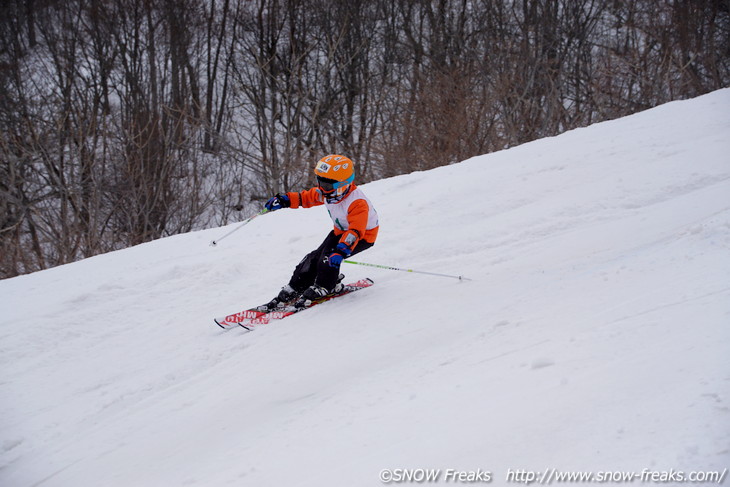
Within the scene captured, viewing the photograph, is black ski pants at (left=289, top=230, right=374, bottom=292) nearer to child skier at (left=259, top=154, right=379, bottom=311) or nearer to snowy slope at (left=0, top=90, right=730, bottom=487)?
child skier at (left=259, top=154, right=379, bottom=311)

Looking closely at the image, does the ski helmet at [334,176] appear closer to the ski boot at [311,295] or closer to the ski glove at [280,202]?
the ski glove at [280,202]

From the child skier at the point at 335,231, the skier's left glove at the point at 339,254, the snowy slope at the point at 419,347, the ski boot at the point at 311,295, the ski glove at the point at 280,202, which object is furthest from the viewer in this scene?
the ski glove at the point at 280,202

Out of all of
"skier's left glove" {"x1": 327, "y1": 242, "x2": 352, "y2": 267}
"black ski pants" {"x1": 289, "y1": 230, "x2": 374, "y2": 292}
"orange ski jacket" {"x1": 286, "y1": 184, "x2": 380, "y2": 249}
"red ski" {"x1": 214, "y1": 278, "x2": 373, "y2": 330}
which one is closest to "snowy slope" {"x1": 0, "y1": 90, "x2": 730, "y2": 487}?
"red ski" {"x1": 214, "y1": 278, "x2": 373, "y2": 330}

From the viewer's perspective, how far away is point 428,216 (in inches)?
306

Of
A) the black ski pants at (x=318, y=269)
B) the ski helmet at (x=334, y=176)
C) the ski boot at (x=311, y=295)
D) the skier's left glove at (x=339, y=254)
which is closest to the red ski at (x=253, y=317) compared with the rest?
the ski boot at (x=311, y=295)

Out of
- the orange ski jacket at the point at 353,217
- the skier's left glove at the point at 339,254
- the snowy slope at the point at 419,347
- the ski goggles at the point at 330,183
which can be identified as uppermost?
the ski goggles at the point at 330,183

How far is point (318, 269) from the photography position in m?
5.67

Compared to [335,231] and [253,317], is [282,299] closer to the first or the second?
[253,317]

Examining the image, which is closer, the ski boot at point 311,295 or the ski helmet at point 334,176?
the ski helmet at point 334,176

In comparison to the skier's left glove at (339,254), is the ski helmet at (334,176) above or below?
above

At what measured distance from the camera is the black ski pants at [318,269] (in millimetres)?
5656

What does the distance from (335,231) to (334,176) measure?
65 cm

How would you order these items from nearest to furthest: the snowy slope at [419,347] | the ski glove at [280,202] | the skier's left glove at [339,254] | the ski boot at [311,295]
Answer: the snowy slope at [419,347] < the skier's left glove at [339,254] < the ski boot at [311,295] < the ski glove at [280,202]

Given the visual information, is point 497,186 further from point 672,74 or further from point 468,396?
point 672,74
